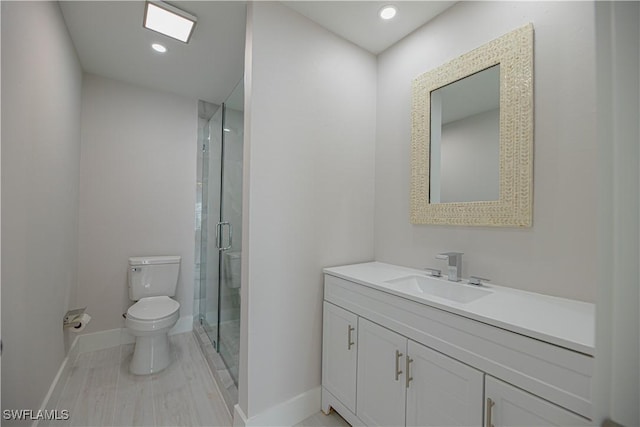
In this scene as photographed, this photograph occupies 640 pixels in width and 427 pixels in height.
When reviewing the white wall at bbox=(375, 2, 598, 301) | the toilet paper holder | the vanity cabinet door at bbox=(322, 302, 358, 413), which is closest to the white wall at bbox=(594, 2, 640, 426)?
the white wall at bbox=(375, 2, 598, 301)

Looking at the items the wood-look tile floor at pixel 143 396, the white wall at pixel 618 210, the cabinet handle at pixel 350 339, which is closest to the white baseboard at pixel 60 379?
the wood-look tile floor at pixel 143 396

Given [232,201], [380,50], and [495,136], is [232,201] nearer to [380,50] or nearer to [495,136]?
[380,50]

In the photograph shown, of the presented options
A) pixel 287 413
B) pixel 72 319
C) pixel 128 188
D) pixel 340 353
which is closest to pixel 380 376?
pixel 340 353

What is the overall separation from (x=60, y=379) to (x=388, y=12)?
332 cm

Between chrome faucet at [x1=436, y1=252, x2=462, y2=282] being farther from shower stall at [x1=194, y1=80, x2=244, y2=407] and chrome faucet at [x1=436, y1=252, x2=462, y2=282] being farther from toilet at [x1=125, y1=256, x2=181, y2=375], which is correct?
toilet at [x1=125, y1=256, x2=181, y2=375]

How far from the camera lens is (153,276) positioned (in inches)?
99.1

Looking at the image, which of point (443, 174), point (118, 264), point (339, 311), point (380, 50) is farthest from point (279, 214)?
point (118, 264)

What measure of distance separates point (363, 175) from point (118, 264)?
244cm

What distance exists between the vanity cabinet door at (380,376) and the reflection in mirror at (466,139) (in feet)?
2.94

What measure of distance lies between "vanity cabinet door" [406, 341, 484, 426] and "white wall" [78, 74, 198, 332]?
2.48m

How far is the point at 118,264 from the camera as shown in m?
2.54

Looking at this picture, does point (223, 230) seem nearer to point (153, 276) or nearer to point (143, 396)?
point (153, 276)

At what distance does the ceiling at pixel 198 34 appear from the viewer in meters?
1.63

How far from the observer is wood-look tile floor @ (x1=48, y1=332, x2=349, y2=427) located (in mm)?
1625
